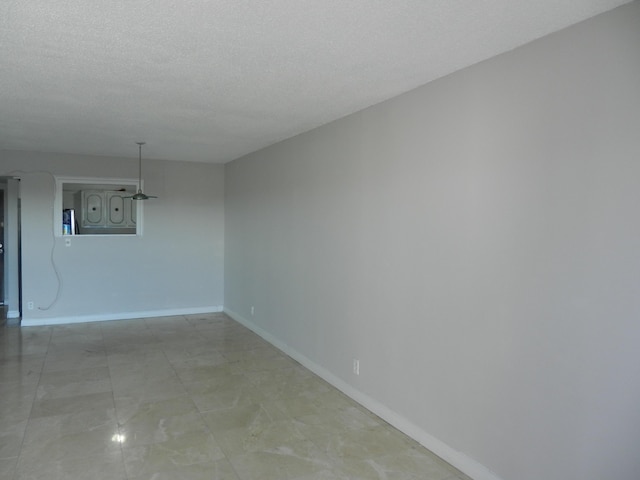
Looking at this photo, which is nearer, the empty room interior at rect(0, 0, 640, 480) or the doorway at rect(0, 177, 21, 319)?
the empty room interior at rect(0, 0, 640, 480)

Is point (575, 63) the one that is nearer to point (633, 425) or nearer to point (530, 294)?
point (530, 294)

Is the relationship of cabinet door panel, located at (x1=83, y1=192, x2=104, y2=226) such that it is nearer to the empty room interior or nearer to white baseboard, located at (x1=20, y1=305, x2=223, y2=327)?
white baseboard, located at (x1=20, y1=305, x2=223, y2=327)

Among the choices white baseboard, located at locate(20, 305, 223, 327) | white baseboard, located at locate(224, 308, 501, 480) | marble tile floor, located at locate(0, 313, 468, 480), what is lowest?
marble tile floor, located at locate(0, 313, 468, 480)

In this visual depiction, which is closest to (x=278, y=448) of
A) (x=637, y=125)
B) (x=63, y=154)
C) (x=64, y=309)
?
(x=637, y=125)

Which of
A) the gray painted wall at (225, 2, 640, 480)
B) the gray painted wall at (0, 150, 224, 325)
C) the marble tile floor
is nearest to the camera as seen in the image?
the gray painted wall at (225, 2, 640, 480)

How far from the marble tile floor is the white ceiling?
2.44m

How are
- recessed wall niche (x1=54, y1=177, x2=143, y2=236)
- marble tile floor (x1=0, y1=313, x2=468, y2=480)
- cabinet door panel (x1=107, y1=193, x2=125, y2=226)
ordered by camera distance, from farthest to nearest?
cabinet door panel (x1=107, y1=193, x2=125, y2=226) → recessed wall niche (x1=54, y1=177, x2=143, y2=236) → marble tile floor (x1=0, y1=313, x2=468, y2=480)

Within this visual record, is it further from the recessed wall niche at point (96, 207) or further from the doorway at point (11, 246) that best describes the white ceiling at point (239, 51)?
the doorway at point (11, 246)

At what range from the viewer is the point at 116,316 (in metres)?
6.82

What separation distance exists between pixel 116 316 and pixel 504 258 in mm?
6062

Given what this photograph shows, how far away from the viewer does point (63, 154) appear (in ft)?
20.9

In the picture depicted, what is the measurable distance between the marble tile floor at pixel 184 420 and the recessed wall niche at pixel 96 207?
6.40 feet

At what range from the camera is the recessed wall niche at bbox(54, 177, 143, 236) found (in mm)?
6465

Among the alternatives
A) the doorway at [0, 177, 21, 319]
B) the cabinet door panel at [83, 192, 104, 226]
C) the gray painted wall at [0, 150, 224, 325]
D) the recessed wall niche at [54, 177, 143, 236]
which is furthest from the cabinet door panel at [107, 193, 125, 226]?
the doorway at [0, 177, 21, 319]
